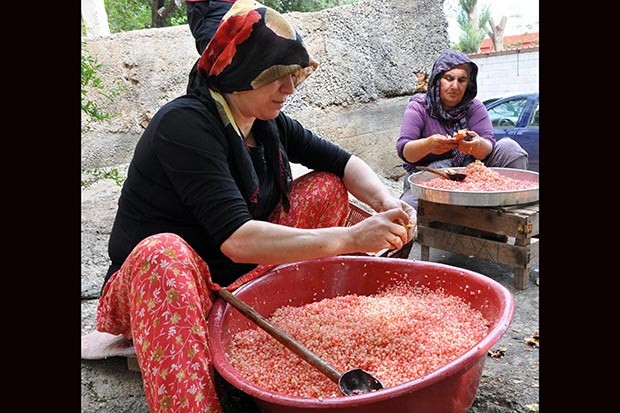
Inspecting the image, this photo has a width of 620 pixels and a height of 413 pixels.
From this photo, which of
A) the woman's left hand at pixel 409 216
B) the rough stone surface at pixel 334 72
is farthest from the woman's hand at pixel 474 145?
the rough stone surface at pixel 334 72

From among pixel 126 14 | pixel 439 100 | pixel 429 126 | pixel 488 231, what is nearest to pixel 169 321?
pixel 488 231

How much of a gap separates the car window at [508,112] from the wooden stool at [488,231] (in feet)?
16.5

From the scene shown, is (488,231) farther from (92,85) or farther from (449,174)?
(92,85)

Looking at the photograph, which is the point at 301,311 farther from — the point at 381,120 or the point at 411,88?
the point at 411,88

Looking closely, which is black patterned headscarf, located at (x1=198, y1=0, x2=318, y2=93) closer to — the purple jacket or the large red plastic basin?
the large red plastic basin

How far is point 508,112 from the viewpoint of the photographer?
7.84 m

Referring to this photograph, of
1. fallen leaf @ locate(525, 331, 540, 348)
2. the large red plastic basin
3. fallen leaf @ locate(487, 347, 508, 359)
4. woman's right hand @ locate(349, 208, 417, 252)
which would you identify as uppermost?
woman's right hand @ locate(349, 208, 417, 252)

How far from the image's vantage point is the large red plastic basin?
1354 millimetres

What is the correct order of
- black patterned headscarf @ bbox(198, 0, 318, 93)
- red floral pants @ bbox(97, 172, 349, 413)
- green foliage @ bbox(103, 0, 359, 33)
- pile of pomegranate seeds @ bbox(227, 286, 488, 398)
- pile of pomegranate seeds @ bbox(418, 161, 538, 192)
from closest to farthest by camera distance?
red floral pants @ bbox(97, 172, 349, 413) < pile of pomegranate seeds @ bbox(227, 286, 488, 398) < black patterned headscarf @ bbox(198, 0, 318, 93) < pile of pomegranate seeds @ bbox(418, 161, 538, 192) < green foliage @ bbox(103, 0, 359, 33)

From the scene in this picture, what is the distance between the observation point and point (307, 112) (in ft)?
16.1

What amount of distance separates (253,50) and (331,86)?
10.6ft

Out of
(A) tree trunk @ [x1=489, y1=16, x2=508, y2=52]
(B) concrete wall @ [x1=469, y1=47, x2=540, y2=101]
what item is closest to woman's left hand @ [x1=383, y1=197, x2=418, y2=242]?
(B) concrete wall @ [x1=469, y1=47, x2=540, y2=101]

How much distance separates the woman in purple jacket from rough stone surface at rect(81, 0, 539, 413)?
0.63 m

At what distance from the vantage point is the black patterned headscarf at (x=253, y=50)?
5.92 ft
